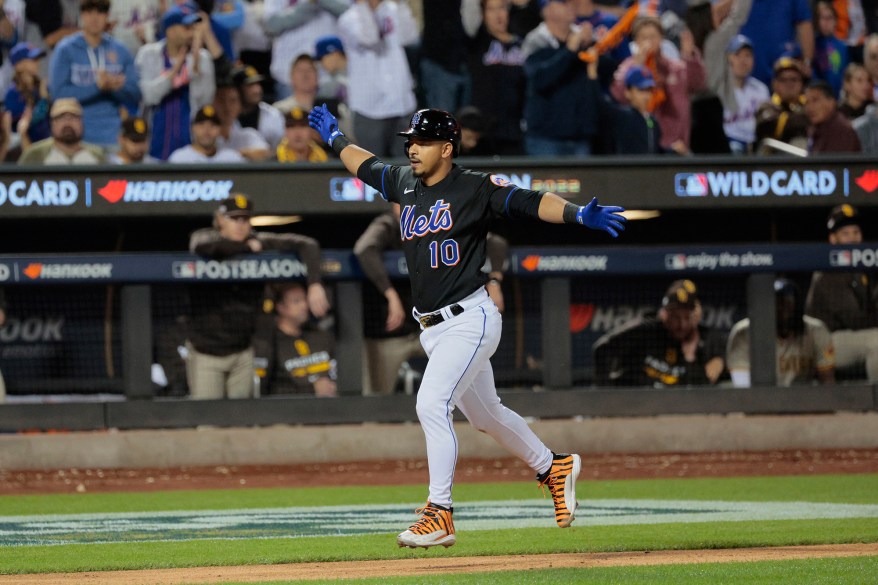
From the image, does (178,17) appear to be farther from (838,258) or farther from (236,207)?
(838,258)

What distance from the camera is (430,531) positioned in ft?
16.5

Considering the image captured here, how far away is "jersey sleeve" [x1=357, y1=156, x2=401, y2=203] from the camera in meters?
5.62

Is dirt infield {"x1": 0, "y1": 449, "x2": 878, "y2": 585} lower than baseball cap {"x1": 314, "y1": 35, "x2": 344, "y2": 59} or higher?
lower

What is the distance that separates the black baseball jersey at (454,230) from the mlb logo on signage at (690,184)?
5650 mm

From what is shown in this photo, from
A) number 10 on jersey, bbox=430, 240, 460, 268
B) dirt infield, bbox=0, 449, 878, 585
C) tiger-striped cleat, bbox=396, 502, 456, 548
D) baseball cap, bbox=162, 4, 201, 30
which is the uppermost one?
baseball cap, bbox=162, 4, 201, 30

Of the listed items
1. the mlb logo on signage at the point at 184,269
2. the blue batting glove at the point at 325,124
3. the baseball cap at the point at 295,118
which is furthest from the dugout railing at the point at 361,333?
the blue batting glove at the point at 325,124

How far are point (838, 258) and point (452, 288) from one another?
639 centimetres

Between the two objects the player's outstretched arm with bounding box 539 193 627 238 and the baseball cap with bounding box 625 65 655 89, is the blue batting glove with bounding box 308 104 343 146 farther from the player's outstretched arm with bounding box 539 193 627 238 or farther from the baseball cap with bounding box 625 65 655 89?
the baseball cap with bounding box 625 65 655 89

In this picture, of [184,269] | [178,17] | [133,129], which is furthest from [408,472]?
[178,17]

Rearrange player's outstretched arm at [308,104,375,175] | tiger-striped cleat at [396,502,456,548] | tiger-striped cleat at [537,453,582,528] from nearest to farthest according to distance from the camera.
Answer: tiger-striped cleat at [396,502,456,548]
tiger-striped cleat at [537,453,582,528]
player's outstretched arm at [308,104,375,175]

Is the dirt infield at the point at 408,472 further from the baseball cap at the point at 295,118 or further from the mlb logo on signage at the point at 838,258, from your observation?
the baseball cap at the point at 295,118

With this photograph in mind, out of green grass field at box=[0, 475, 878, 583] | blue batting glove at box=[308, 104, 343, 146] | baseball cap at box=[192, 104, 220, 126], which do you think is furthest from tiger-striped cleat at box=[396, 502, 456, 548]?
baseball cap at box=[192, 104, 220, 126]

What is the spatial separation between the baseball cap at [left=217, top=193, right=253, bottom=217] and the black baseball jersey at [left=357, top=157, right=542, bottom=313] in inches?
194

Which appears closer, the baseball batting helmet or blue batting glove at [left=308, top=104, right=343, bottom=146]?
the baseball batting helmet
